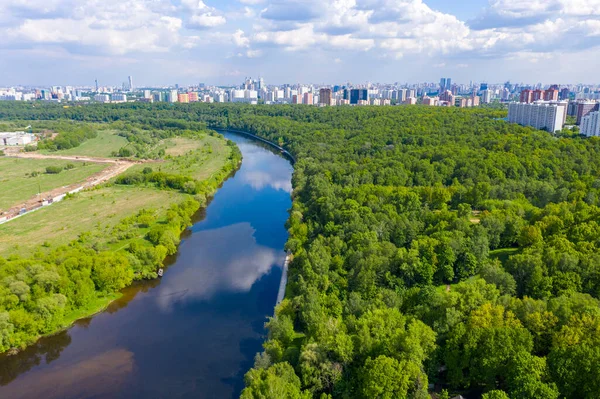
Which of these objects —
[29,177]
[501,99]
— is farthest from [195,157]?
[501,99]

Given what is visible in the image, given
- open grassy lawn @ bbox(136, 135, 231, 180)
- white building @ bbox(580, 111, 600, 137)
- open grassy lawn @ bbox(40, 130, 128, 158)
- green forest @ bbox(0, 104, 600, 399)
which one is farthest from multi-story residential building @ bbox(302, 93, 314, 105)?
green forest @ bbox(0, 104, 600, 399)

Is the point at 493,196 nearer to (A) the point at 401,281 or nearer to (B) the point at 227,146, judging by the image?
(A) the point at 401,281

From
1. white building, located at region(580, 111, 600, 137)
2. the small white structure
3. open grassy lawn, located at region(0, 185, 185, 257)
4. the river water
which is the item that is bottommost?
the river water

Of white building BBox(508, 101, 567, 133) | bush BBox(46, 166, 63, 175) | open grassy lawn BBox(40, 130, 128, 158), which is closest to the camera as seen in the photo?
white building BBox(508, 101, 567, 133)

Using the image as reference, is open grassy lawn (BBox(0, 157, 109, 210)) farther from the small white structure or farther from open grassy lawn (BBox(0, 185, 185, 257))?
the small white structure

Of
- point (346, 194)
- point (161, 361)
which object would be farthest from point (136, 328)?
point (346, 194)

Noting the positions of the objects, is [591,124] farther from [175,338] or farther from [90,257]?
[90,257]
